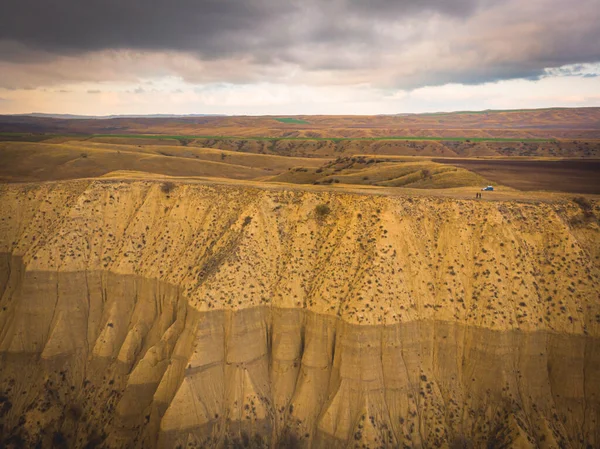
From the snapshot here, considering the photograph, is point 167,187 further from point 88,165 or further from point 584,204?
point 88,165

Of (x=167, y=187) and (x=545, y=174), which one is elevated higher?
(x=167, y=187)

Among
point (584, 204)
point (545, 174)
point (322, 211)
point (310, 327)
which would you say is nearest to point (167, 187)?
point (322, 211)

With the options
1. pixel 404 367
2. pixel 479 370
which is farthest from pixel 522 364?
pixel 404 367

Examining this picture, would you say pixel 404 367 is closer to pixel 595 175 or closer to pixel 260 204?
pixel 260 204

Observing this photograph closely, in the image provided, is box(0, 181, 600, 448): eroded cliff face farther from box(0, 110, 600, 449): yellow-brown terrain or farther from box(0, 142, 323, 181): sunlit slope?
box(0, 142, 323, 181): sunlit slope

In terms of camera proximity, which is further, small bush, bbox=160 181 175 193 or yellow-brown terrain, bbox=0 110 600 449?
small bush, bbox=160 181 175 193

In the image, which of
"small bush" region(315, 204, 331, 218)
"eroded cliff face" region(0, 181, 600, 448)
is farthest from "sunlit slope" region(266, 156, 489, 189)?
"small bush" region(315, 204, 331, 218)
